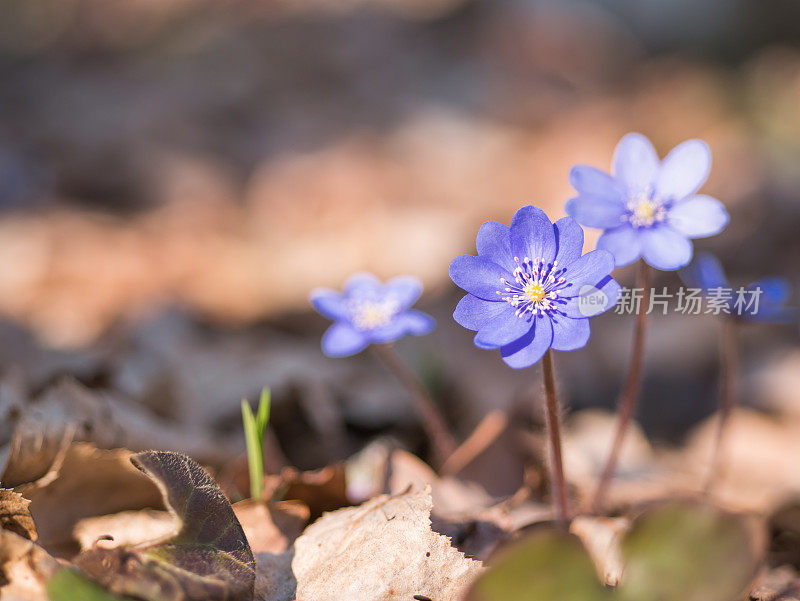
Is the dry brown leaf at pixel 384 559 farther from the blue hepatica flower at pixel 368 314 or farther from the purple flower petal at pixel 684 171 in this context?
the purple flower petal at pixel 684 171

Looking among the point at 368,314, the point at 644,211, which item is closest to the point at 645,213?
the point at 644,211

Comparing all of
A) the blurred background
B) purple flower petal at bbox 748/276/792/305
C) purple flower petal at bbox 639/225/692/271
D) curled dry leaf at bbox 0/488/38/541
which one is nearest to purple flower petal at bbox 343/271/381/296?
the blurred background

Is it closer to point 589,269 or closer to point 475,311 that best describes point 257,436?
point 475,311

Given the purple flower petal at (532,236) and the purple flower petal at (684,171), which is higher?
the purple flower petal at (684,171)

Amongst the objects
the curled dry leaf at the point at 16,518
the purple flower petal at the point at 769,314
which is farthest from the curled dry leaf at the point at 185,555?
the purple flower petal at the point at 769,314

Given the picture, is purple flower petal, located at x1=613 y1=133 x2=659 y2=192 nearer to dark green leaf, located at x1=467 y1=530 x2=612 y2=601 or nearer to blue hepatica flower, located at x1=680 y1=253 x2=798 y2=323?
blue hepatica flower, located at x1=680 y1=253 x2=798 y2=323

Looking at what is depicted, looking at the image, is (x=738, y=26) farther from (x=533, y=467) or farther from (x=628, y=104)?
(x=533, y=467)
